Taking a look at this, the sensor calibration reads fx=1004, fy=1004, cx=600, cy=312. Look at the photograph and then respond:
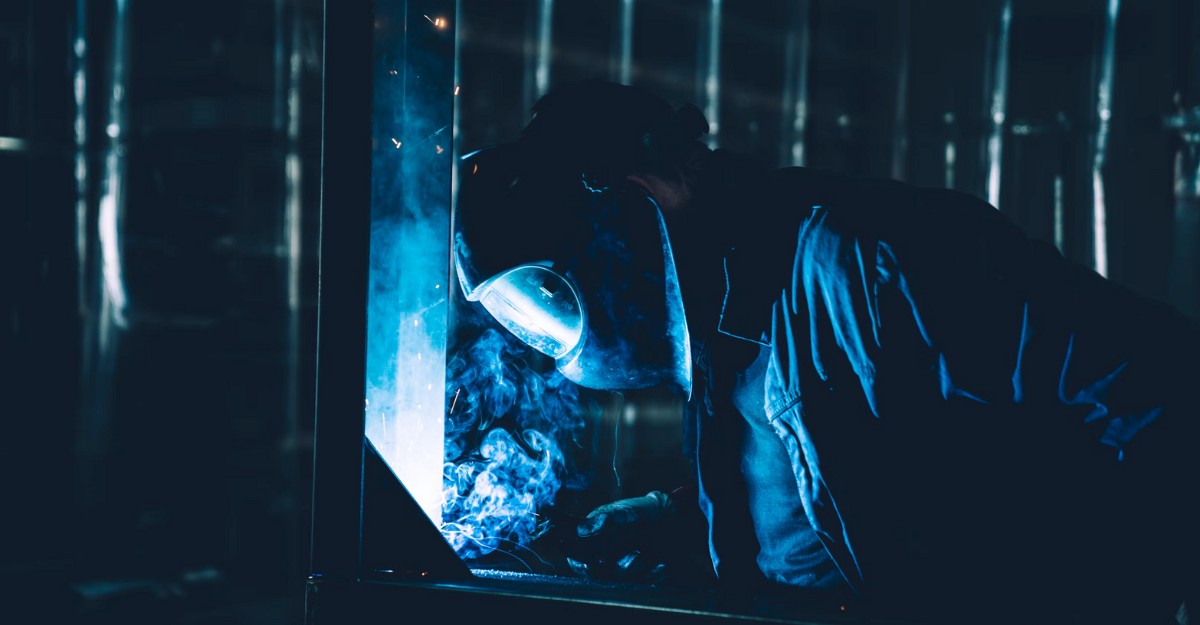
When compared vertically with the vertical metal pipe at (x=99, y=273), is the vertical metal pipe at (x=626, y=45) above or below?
above

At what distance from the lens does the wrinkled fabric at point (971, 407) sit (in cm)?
147

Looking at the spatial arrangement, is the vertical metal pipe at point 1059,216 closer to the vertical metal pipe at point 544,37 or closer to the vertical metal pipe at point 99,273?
the vertical metal pipe at point 544,37

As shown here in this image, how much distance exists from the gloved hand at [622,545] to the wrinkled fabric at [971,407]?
0.35 m

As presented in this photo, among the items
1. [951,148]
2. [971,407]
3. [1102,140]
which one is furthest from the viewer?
[951,148]

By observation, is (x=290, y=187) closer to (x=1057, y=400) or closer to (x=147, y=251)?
(x=147, y=251)

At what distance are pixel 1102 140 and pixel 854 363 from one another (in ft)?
12.1

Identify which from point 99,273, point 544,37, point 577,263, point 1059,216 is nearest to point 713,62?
point 544,37

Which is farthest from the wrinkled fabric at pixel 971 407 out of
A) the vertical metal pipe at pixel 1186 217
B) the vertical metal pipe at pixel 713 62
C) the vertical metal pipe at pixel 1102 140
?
the vertical metal pipe at pixel 713 62

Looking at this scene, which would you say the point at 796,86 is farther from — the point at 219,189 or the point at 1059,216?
the point at 219,189

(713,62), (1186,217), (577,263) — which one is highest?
(713,62)

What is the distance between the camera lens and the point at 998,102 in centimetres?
485

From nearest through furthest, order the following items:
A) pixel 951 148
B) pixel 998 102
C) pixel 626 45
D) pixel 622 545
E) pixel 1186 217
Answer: pixel 622 545 < pixel 1186 217 < pixel 998 102 < pixel 951 148 < pixel 626 45

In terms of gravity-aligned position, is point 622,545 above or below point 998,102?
below

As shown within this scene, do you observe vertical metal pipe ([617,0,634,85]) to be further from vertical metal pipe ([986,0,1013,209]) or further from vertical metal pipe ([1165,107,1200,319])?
vertical metal pipe ([1165,107,1200,319])
